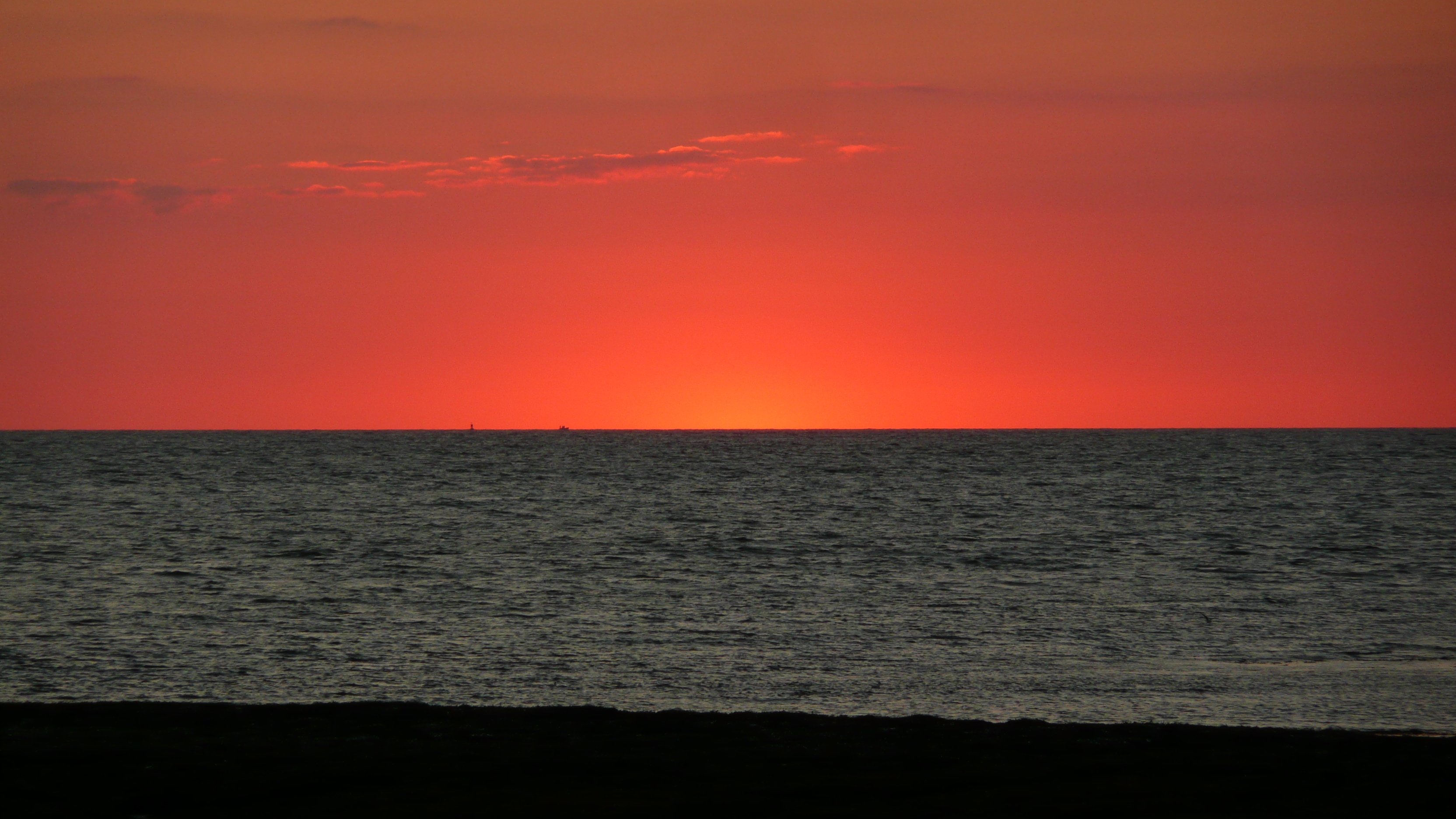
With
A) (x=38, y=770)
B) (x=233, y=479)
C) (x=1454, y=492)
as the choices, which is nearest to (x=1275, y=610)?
(x=38, y=770)

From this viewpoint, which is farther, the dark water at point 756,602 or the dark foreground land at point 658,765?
the dark water at point 756,602

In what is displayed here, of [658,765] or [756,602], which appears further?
[756,602]

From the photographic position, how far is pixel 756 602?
3450 cm

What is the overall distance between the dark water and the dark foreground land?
16.5ft

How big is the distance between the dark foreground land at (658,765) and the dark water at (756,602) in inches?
198

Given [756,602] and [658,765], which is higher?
[756,602]

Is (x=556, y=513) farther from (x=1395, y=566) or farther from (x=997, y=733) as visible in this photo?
(x=997, y=733)

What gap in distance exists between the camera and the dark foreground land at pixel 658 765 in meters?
11.8

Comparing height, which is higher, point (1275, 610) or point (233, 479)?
point (233, 479)

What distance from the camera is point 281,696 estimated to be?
69.4 ft

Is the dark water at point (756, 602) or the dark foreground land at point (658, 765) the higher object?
the dark water at point (756, 602)

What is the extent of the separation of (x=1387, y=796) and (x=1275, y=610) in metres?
22.4

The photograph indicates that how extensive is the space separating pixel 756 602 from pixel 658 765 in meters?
21.3

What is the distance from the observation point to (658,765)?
1335 centimetres
